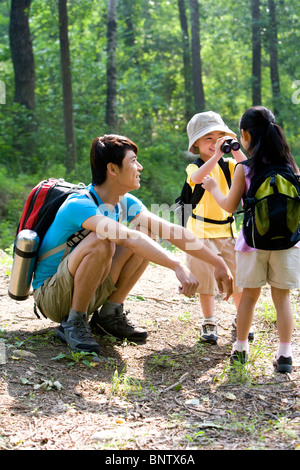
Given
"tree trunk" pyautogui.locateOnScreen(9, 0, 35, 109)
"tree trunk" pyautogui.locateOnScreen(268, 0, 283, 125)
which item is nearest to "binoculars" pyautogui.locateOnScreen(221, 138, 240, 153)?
"tree trunk" pyautogui.locateOnScreen(9, 0, 35, 109)

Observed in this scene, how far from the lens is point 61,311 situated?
3.58 metres

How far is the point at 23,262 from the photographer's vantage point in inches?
137

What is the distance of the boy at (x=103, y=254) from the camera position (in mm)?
3203


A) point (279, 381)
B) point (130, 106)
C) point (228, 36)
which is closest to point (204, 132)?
point (279, 381)

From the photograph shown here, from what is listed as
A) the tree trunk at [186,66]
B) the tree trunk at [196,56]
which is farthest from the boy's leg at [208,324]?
the tree trunk at [186,66]

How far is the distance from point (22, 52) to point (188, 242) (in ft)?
35.1

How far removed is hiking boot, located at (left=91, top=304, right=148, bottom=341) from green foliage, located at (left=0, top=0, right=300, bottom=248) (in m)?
4.78

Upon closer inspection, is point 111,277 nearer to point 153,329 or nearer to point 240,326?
point 153,329

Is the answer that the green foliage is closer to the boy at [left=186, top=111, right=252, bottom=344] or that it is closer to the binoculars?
the boy at [left=186, top=111, right=252, bottom=344]

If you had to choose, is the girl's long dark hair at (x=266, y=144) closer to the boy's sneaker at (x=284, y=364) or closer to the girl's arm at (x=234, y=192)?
the girl's arm at (x=234, y=192)

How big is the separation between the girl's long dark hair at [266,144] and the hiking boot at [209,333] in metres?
1.27

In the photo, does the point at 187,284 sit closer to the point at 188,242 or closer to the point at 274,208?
the point at 188,242

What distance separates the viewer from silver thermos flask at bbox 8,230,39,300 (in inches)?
135

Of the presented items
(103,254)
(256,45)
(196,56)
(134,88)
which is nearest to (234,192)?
(103,254)
